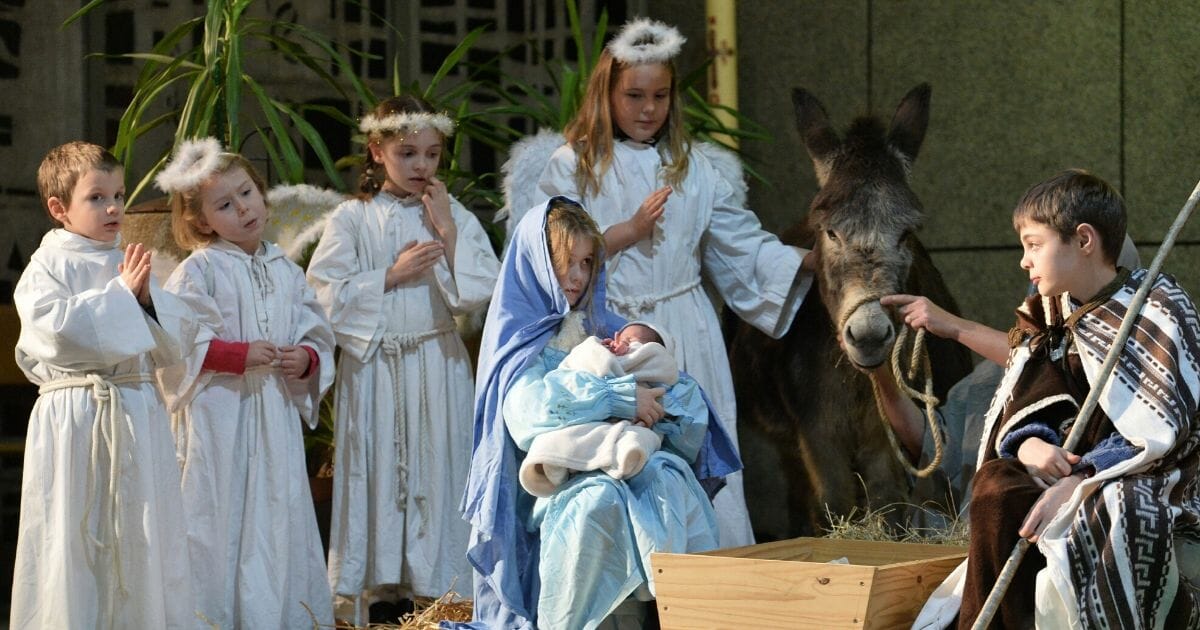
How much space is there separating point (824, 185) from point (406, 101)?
1.32 metres

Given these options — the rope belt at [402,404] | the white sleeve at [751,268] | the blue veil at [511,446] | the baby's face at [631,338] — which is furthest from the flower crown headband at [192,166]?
the white sleeve at [751,268]

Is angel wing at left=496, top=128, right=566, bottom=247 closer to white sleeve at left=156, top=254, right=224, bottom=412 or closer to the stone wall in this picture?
white sleeve at left=156, top=254, right=224, bottom=412

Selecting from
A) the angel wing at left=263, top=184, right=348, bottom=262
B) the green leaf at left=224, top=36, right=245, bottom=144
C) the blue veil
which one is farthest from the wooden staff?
the green leaf at left=224, top=36, right=245, bottom=144

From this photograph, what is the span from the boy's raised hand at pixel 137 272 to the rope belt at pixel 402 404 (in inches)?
33.2

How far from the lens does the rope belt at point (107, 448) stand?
12.5ft

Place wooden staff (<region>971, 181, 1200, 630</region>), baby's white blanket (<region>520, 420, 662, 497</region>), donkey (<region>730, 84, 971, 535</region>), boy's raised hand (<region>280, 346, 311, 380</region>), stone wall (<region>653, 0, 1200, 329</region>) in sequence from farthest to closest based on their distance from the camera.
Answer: stone wall (<region>653, 0, 1200, 329</region>) < boy's raised hand (<region>280, 346, 311, 380</region>) < donkey (<region>730, 84, 971, 535</region>) < baby's white blanket (<region>520, 420, 662, 497</region>) < wooden staff (<region>971, 181, 1200, 630</region>)

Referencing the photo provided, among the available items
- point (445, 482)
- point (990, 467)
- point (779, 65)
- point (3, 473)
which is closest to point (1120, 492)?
point (990, 467)

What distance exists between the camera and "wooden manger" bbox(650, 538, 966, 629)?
9.59ft

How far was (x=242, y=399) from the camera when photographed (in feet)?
13.9

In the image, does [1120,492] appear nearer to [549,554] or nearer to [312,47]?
[549,554]

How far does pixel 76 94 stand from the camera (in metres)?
6.20

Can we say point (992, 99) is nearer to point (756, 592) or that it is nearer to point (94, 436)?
point (756, 592)

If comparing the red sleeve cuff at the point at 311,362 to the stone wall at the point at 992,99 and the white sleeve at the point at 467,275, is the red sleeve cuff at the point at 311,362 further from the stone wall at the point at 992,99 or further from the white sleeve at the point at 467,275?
the stone wall at the point at 992,99

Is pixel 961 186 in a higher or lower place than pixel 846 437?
higher
